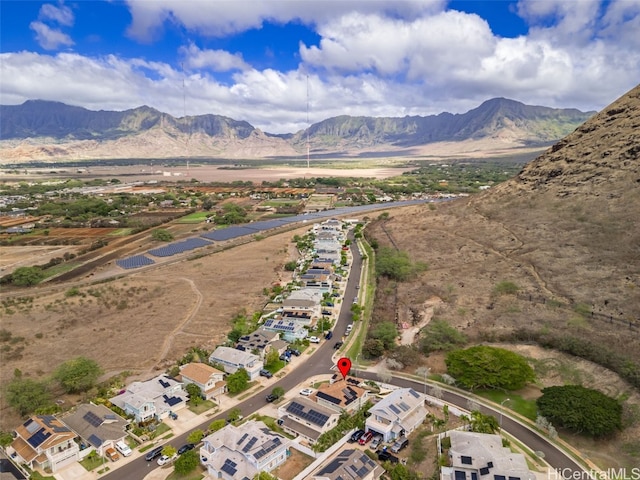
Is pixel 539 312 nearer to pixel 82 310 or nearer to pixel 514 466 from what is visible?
pixel 514 466

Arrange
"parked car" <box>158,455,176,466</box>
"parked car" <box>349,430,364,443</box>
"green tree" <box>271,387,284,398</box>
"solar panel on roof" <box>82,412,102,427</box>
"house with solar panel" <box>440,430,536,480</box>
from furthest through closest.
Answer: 1. "green tree" <box>271,387,284,398</box>
2. "solar panel on roof" <box>82,412,102,427</box>
3. "parked car" <box>349,430,364,443</box>
4. "parked car" <box>158,455,176,466</box>
5. "house with solar panel" <box>440,430,536,480</box>

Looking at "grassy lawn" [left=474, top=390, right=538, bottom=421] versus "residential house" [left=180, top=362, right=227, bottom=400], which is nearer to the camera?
"grassy lawn" [left=474, top=390, right=538, bottom=421]

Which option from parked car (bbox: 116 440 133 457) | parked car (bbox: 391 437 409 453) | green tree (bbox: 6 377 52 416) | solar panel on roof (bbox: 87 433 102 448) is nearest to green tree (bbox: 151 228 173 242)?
green tree (bbox: 6 377 52 416)

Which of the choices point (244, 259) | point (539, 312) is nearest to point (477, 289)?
point (539, 312)

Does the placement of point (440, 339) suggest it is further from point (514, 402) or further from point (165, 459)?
point (165, 459)

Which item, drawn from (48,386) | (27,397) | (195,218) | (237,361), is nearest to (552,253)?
(237,361)

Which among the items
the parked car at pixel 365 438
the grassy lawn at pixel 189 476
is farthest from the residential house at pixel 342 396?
the grassy lawn at pixel 189 476

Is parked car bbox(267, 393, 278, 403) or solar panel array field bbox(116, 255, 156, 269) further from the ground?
solar panel array field bbox(116, 255, 156, 269)

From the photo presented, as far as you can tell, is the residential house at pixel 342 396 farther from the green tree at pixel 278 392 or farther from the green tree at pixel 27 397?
the green tree at pixel 27 397

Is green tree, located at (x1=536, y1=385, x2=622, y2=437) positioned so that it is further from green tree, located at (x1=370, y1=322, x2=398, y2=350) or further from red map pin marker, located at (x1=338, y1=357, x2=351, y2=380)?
red map pin marker, located at (x1=338, y1=357, x2=351, y2=380)
